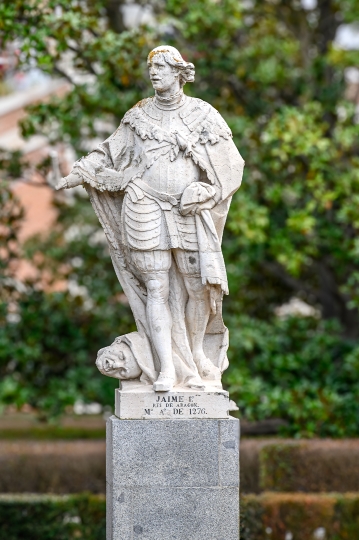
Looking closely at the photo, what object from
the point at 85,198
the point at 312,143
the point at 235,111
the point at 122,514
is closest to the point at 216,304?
the point at 122,514

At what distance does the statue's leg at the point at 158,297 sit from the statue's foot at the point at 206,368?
0.80 ft

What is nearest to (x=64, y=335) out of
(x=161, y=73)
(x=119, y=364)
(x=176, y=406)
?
(x=119, y=364)

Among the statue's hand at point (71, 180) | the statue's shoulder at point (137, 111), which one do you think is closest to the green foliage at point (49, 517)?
the statue's hand at point (71, 180)

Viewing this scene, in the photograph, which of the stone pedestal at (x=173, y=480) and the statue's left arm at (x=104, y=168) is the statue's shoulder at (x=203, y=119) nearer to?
the statue's left arm at (x=104, y=168)

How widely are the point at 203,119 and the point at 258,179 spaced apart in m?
5.73

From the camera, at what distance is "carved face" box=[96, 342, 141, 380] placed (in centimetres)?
740

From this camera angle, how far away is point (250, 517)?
9414 mm

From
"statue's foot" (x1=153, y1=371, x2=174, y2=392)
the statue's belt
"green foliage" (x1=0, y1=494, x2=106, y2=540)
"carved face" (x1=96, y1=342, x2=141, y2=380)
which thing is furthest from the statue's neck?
"green foliage" (x1=0, y1=494, x2=106, y2=540)

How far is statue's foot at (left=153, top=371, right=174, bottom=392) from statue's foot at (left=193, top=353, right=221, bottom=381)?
0.28 m

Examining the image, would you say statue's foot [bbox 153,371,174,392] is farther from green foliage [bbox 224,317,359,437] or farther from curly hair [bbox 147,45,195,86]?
green foliage [bbox 224,317,359,437]

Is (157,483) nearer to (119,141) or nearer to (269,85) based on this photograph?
(119,141)

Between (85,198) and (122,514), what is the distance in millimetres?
8911

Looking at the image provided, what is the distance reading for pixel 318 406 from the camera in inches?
470

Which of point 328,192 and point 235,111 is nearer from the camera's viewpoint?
point 328,192
